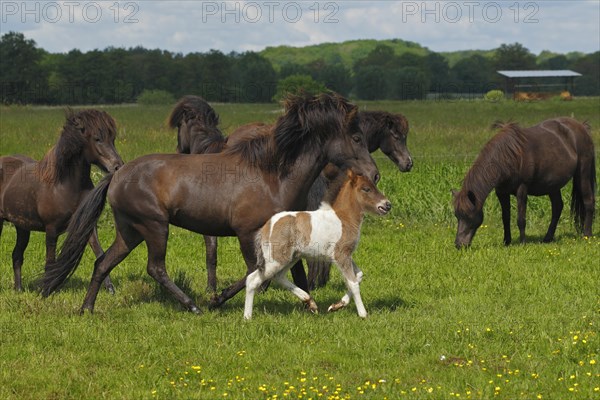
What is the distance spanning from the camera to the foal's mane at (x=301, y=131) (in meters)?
9.17

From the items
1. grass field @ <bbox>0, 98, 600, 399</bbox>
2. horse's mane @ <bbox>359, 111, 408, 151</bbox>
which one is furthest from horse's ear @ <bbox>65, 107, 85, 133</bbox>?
horse's mane @ <bbox>359, 111, 408, 151</bbox>

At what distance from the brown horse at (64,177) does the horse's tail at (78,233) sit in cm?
73

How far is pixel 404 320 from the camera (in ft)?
28.3

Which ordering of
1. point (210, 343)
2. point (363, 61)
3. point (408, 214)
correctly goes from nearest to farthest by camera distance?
point (210, 343) < point (408, 214) < point (363, 61)

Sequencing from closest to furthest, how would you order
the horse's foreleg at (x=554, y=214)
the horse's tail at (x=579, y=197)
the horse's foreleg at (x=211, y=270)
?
1. the horse's foreleg at (x=211, y=270)
2. the horse's foreleg at (x=554, y=214)
3. the horse's tail at (x=579, y=197)

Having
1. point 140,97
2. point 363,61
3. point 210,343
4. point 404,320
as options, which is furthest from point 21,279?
point 363,61

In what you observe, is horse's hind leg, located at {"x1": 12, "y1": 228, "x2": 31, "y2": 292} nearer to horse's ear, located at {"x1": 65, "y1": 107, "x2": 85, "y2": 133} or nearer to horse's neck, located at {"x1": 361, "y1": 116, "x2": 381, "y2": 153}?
horse's ear, located at {"x1": 65, "y1": 107, "x2": 85, "y2": 133}

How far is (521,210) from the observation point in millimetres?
14062

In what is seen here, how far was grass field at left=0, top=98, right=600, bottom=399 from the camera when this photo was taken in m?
6.66

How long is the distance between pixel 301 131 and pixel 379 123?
157 inches

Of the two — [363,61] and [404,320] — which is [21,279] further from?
[363,61]

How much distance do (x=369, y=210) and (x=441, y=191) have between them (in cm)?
968

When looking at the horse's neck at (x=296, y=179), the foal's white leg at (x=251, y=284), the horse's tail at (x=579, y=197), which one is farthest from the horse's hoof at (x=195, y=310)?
the horse's tail at (x=579, y=197)

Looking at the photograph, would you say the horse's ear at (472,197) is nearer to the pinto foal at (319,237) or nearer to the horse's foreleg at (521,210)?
the horse's foreleg at (521,210)
